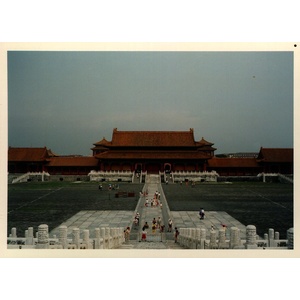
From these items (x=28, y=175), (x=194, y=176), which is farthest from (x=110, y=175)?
(x=194, y=176)

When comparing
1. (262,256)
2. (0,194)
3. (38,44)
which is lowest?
(262,256)

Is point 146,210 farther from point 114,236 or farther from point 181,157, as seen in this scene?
point 181,157

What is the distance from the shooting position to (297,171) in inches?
602

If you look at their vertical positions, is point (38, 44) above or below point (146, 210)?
above

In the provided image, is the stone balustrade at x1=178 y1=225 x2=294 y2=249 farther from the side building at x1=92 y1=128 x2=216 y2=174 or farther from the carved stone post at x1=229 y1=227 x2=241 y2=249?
the side building at x1=92 y1=128 x2=216 y2=174

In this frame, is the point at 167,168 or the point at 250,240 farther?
the point at 167,168

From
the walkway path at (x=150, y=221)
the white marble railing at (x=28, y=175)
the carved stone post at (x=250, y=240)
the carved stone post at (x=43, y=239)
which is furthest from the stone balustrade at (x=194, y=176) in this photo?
the carved stone post at (x=43, y=239)

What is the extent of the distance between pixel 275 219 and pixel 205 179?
24.3 m

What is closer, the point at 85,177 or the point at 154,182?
the point at 154,182

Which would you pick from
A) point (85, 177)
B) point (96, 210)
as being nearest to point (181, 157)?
point (85, 177)

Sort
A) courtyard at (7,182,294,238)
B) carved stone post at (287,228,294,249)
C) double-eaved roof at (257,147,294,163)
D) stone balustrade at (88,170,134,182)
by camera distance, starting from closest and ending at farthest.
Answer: carved stone post at (287,228,294,249)
double-eaved roof at (257,147,294,163)
courtyard at (7,182,294,238)
stone balustrade at (88,170,134,182)

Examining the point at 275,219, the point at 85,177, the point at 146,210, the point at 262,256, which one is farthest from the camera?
the point at 85,177

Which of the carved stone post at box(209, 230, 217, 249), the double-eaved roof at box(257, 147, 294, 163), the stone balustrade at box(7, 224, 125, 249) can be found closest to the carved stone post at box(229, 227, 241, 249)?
the carved stone post at box(209, 230, 217, 249)

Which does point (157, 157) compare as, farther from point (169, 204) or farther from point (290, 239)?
point (290, 239)
